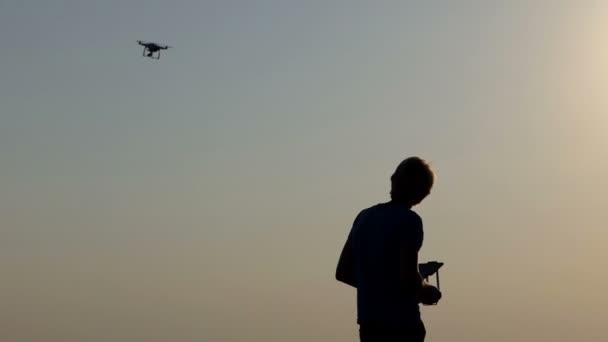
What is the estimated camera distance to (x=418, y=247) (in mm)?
8203

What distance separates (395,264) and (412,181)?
23.5 inches

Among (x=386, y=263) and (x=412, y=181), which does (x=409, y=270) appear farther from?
(x=412, y=181)

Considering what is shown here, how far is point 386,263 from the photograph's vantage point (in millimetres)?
8281

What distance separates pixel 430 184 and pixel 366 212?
52cm

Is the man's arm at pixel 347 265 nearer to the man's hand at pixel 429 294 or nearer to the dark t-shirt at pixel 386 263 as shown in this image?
the dark t-shirt at pixel 386 263

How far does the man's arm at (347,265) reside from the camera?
8.73 m

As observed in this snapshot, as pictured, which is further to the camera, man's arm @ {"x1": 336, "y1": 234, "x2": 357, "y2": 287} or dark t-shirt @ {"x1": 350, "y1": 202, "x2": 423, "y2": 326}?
man's arm @ {"x1": 336, "y1": 234, "x2": 357, "y2": 287}

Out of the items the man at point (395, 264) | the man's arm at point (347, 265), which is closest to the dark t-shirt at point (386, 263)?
the man at point (395, 264)

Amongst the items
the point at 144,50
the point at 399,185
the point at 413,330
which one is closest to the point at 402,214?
the point at 399,185

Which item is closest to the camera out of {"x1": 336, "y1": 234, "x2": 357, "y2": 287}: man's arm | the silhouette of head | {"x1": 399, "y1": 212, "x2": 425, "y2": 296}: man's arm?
{"x1": 399, "y1": 212, "x2": 425, "y2": 296}: man's arm

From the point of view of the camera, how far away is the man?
8.19 m

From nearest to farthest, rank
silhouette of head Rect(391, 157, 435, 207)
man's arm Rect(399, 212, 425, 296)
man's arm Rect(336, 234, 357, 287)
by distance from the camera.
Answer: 1. man's arm Rect(399, 212, 425, 296)
2. silhouette of head Rect(391, 157, 435, 207)
3. man's arm Rect(336, 234, 357, 287)

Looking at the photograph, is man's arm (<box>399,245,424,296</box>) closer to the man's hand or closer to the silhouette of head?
the man's hand

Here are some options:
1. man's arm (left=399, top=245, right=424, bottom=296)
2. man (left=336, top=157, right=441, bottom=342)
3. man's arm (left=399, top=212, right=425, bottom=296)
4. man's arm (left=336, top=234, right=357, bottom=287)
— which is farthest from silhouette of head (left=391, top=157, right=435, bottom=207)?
man's arm (left=336, top=234, right=357, bottom=287)
